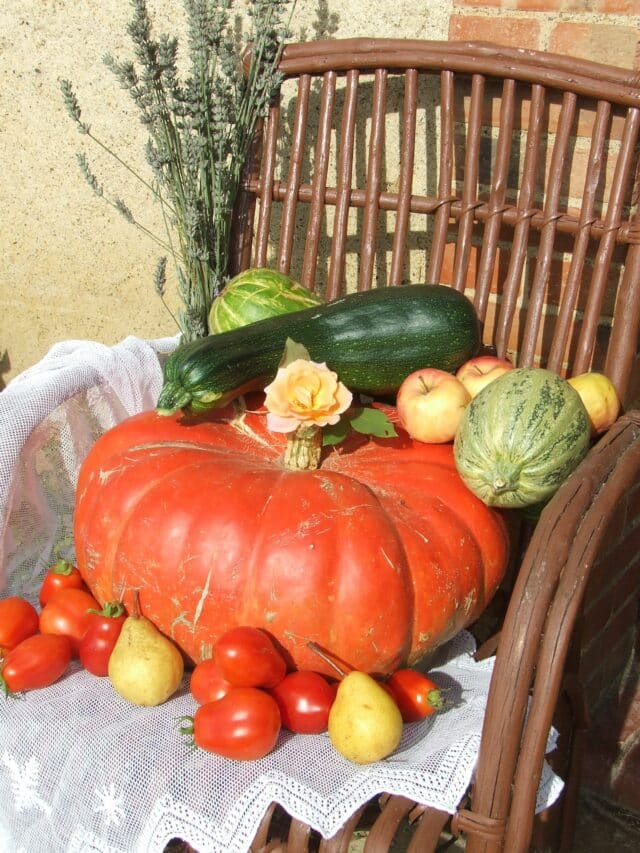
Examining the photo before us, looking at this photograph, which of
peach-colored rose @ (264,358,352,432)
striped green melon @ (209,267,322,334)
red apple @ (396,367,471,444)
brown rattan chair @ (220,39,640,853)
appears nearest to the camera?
peach-colored rose @ (264,358,352,432)

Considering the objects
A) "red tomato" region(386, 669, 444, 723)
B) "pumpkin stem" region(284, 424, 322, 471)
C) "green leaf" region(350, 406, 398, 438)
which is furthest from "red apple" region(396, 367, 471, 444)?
"red tomato" region(386, 669, 444, 723)

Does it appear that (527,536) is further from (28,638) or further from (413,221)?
(28,638)

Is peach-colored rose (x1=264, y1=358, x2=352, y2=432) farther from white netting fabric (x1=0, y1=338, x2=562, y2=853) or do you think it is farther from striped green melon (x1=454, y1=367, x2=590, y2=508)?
white netting fabric (x1=0, y1=338, x2=562, y2=853)

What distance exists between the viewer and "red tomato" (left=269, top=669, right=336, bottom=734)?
107 cm

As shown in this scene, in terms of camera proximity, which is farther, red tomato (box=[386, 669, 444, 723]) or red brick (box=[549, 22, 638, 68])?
red brick (box=[549, 22, 638, 68])

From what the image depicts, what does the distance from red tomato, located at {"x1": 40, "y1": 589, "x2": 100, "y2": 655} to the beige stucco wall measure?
1148 millimetres

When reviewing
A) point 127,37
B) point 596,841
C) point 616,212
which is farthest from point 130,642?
point 127,37

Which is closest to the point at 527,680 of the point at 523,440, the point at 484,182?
the point at 523,440

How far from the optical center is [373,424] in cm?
130

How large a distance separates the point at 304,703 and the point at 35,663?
0.41m

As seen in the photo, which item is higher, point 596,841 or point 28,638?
point 28,638

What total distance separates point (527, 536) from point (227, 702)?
0.85 metres

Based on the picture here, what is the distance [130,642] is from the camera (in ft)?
3.68

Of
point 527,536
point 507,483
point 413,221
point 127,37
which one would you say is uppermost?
point 127,37
